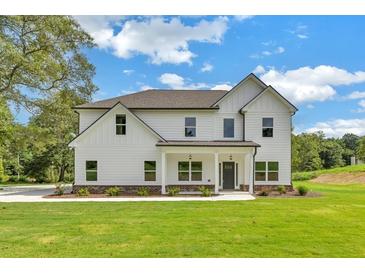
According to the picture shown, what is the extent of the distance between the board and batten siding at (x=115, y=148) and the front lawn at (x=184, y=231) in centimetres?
690

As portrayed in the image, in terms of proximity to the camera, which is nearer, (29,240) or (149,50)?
(29,240)

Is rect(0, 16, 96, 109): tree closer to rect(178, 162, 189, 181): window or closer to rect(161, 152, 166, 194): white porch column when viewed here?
rect(161, 152, 166, 194): white porch column

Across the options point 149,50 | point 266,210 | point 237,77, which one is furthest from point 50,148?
point 266,210

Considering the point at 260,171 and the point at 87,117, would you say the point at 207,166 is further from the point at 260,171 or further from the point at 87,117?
the point at 87,117

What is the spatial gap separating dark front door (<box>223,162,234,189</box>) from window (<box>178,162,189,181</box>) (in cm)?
236

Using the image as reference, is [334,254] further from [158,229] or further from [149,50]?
[149,50]

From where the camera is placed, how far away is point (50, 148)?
133 ft

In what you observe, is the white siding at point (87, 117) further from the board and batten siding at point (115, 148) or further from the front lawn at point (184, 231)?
the front lawn at point (184, 231)

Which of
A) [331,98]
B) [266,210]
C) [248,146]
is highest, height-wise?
[331,98]

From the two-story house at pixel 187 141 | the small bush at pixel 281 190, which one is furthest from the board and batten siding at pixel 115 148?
the small bush at pixel 281 190

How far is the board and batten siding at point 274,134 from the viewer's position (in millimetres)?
22062

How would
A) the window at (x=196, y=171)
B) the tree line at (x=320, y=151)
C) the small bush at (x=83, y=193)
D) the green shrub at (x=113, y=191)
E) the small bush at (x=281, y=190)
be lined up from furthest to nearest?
the tree line at (x=320, y=151) < the window at (x=196, y=171) < the small bush at (x=281, y=190) < the green shrub at (x=113, y=191) < the small bush at (x=83, y=193)


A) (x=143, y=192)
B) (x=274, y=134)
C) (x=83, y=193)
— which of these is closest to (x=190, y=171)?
(x=143, y=192)

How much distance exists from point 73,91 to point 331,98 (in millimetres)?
18043
